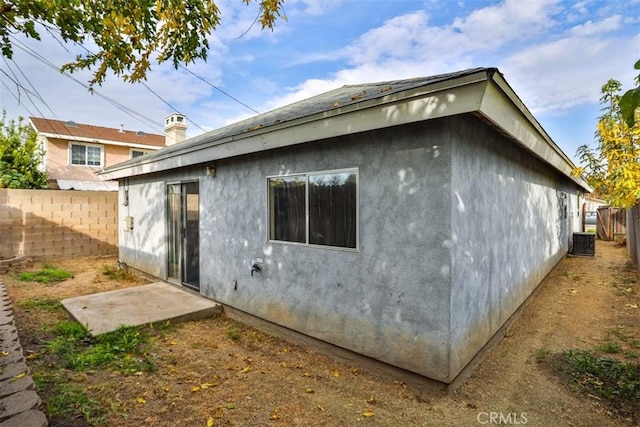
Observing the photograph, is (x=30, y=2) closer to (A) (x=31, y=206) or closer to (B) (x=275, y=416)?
(B) (x=275, y=416)

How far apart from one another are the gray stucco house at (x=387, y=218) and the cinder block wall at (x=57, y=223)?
7.51 meters

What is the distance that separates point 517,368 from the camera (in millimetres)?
3977

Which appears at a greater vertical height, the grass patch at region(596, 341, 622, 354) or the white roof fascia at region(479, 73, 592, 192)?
the white roof fascia at region(479, 73, 592, 192)

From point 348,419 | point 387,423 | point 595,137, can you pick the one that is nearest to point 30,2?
point 348,419

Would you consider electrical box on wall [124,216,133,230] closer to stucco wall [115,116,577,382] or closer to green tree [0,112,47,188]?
stucco wall [115,116,577,382]

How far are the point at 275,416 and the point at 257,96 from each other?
47.4 ft

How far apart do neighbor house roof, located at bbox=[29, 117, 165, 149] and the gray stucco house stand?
54.9ft

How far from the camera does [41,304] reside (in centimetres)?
631

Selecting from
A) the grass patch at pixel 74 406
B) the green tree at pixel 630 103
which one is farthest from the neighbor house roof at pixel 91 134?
the green tree at pixel 630 103

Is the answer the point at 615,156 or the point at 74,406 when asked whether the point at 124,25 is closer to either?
the point at 74,406

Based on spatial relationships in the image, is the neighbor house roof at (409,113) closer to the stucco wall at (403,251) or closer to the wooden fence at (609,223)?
the stucco wall at (403,251)

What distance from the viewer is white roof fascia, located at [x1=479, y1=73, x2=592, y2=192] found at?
2981 mm

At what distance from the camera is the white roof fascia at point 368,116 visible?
9.34 ft

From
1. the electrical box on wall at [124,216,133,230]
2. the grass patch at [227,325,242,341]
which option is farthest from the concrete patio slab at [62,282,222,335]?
the electrical box on wall at [124,216,133,230]
